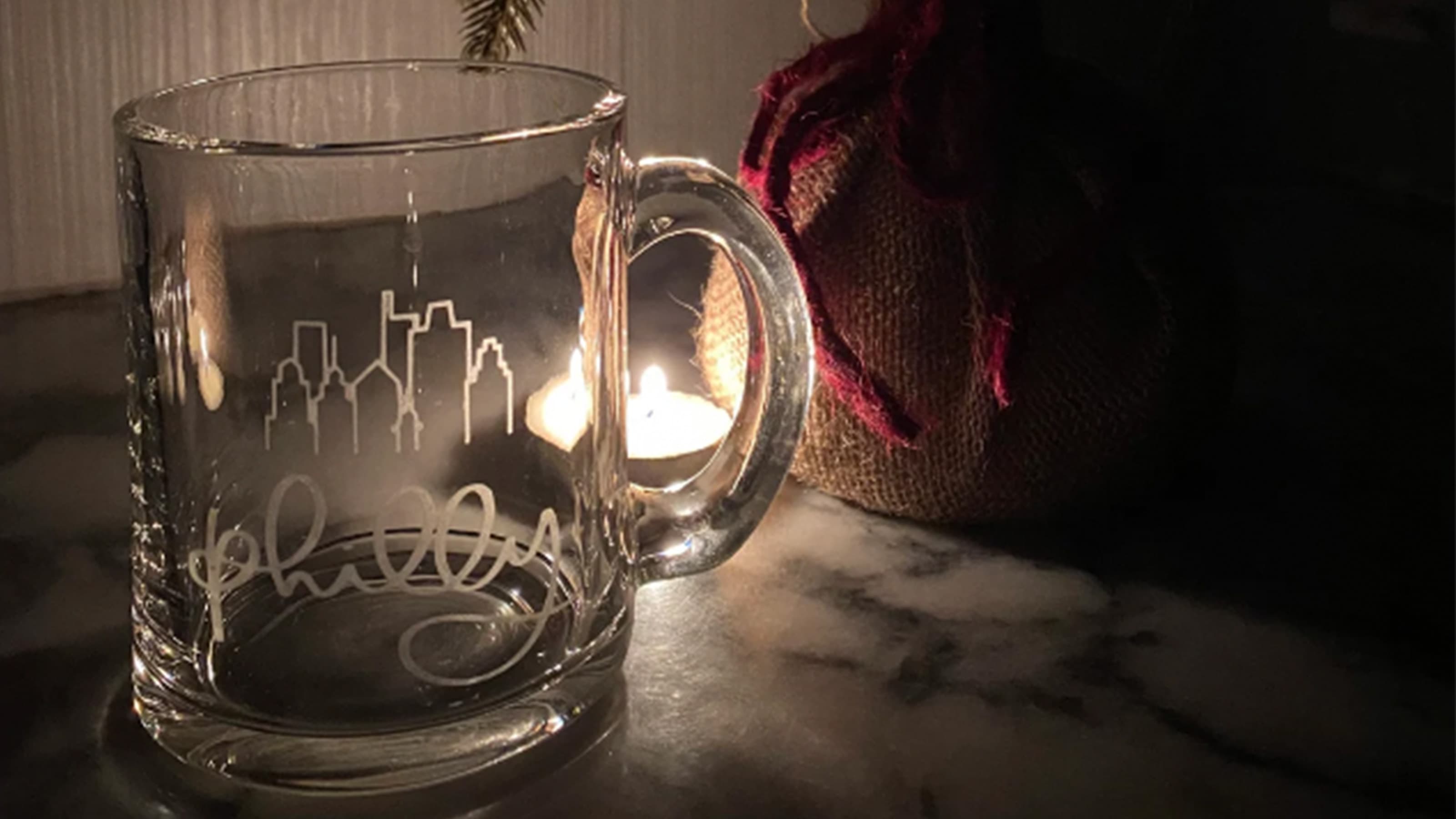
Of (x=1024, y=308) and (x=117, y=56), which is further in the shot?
(x=117, y=56)

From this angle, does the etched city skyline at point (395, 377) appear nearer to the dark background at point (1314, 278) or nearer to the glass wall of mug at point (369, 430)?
the glass wall of mug at point (369, 430)

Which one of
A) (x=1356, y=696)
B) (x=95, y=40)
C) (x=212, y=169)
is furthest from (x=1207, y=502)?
(x=95, y=40)

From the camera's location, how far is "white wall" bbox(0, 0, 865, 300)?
2.32ft

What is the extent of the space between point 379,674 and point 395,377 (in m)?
0.08

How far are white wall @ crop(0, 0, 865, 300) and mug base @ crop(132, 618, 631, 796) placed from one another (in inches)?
16.2

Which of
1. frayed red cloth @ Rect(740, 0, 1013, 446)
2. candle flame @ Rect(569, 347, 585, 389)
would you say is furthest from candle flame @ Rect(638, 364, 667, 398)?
candle flame @ Rect(569, 347, 585, 389)

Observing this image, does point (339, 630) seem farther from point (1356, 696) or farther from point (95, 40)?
point (95, 40)

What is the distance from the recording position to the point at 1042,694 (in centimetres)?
44

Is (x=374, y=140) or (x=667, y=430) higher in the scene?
(x=374, y=140)

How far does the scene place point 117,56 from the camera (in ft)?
2.35

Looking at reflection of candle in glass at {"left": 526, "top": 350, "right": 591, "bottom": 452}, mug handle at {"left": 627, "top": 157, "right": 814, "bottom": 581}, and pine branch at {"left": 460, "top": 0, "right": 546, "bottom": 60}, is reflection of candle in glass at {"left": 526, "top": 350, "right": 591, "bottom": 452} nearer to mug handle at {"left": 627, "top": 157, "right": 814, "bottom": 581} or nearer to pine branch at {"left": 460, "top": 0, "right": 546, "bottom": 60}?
mug handle at {"left": 627, "top": 157, "right": 814, "bottom": 581}

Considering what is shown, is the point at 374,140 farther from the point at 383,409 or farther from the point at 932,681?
the point at 932,681

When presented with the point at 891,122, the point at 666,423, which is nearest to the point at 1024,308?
the point at 891,122

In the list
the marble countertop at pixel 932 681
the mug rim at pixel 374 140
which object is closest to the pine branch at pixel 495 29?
the mug rim at pixel 374 140
